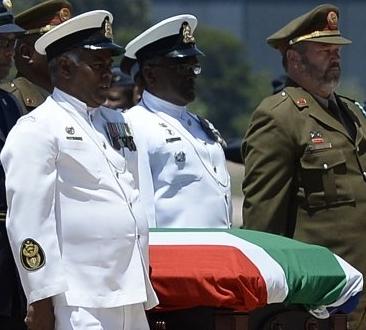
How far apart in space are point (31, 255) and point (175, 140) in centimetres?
164

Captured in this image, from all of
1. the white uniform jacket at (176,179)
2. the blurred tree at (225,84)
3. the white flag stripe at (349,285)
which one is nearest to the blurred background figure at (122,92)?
the white uniform jacket at (176,179)

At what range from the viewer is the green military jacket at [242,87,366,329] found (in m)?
7.09

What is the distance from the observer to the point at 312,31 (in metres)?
7.40

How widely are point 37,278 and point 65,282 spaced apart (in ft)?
0.33

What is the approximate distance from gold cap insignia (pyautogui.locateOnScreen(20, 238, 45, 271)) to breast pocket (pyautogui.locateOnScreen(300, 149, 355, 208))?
2162 mm

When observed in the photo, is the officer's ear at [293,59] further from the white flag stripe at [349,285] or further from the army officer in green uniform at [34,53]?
the white flag stripe at [349,285]

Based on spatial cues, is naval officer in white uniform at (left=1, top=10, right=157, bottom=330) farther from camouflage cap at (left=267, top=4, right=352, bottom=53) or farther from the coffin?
camouflage cap at (left=267, top=4, right=352, bottom=53)

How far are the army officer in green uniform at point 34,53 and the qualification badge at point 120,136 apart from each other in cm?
70

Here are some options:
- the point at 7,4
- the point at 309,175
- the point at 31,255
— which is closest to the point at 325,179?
the point at 309,175

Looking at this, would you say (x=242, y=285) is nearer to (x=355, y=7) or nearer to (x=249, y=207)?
(x=249, y=207)

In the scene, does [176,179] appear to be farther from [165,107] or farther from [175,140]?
[165,107]

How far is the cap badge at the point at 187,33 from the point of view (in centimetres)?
690

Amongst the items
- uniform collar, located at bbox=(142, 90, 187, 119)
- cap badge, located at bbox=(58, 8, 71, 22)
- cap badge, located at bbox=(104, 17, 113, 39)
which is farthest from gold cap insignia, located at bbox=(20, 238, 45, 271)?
uniform collar, located at bbox=(142, 90, 187, 119)

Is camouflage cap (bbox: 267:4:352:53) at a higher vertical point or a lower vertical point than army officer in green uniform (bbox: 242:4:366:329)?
higher
